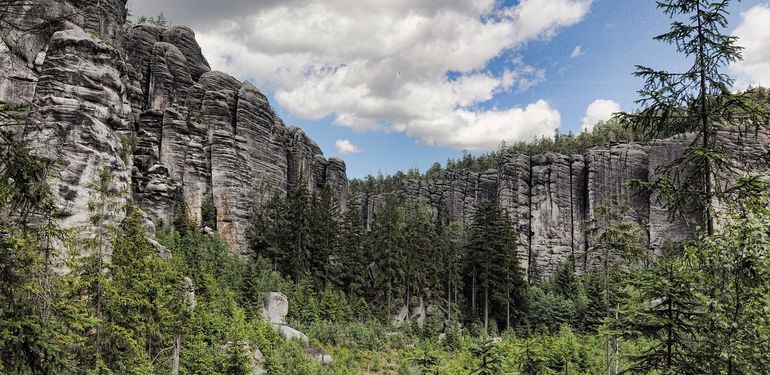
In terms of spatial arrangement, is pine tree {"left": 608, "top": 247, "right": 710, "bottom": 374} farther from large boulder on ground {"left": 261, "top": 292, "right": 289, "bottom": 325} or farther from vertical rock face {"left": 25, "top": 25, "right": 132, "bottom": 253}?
large boulder on ground {"left": 261, "top": 292, "right": 289, "bottom": 325}

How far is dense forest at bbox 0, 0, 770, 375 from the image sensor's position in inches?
233

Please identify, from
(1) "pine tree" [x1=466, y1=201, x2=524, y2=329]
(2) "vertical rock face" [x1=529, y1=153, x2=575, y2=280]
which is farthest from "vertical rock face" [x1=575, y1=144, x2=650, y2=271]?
(1) "pine tree" [x1=466, y1=201, x2=524, y2=329]

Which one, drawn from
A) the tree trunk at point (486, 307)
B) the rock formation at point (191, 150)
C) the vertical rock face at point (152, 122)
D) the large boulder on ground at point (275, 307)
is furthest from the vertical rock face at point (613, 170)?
the large boulder on ground at point (275, 307)

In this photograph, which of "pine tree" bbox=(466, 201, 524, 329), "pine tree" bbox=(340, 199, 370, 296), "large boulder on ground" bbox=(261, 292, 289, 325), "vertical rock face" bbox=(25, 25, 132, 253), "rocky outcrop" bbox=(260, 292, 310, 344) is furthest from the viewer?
"pine tree" bbox=(466, 201, 524, 329)

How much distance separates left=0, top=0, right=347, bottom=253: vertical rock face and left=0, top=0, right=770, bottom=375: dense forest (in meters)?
1.96

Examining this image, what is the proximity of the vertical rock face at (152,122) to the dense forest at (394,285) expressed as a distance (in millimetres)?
1957

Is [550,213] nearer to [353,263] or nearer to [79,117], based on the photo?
[353,263]

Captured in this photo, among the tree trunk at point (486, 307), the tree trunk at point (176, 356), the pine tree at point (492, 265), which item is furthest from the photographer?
the pine tree at point (492, 265)

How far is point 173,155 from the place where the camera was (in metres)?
40.2

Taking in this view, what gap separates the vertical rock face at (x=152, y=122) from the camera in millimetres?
20500

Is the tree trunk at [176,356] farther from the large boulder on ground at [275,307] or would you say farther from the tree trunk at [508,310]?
the tree trunk at [508,310]

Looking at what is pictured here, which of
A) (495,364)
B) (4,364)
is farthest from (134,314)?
(495,364)

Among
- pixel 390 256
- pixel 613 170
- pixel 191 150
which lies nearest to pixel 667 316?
pixel 390 256

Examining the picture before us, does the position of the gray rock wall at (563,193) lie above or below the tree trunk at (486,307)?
above
